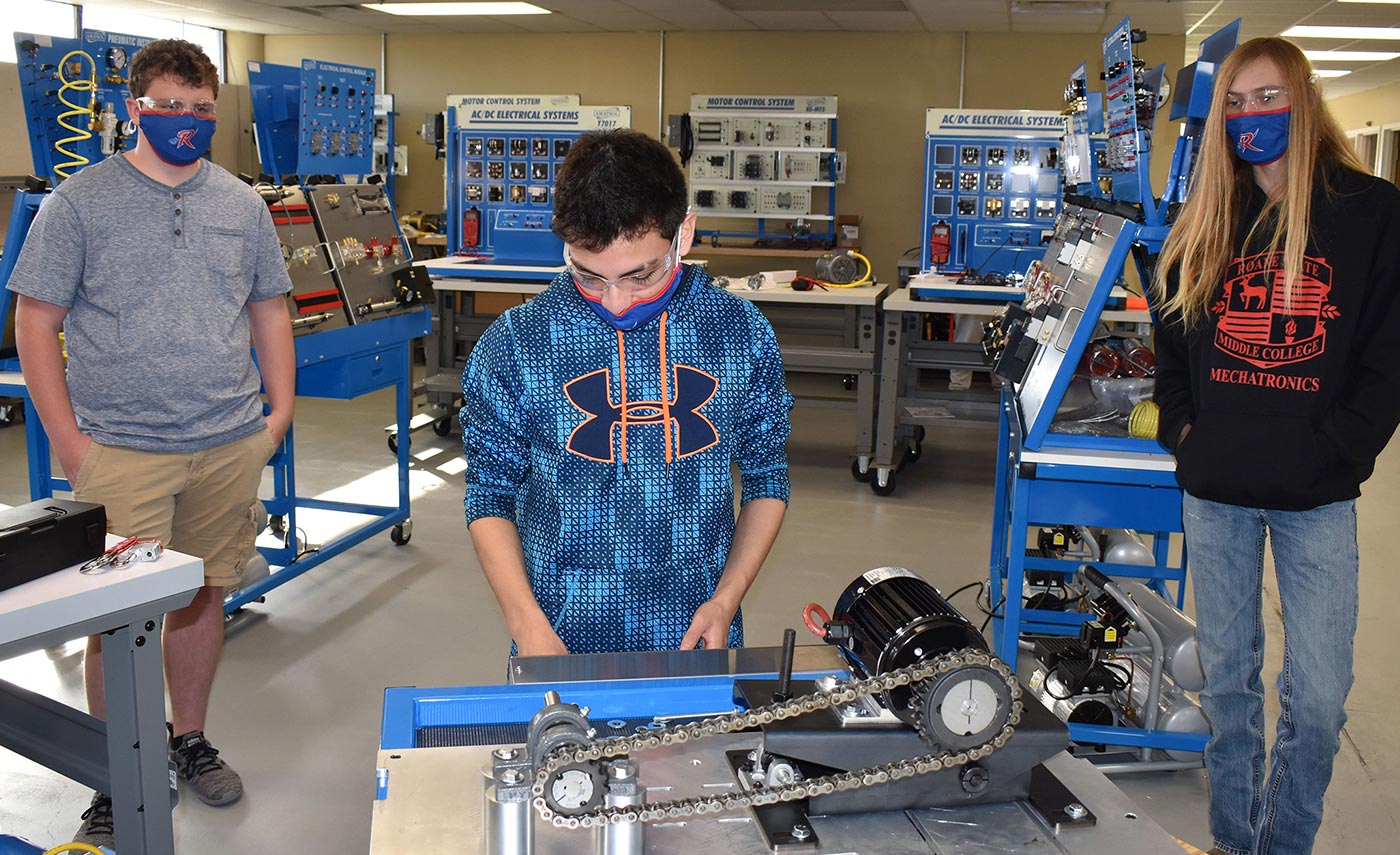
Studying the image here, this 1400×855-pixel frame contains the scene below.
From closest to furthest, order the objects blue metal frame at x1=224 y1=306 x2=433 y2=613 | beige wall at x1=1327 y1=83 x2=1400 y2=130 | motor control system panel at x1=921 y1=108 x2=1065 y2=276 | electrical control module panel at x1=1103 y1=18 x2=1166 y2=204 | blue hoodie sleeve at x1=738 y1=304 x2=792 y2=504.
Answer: blue hoodie sleeve at x1=738 y1=304 x2=792 y2=504, electrical control module panel at x1=1103 y1=18 x2=1166 y2=204, blue metal frame at x1=224 y1=306 x2=433 y2=613, motor control system panel at x1=921 y1=108 x2=1065 y2=276, beige wall at x1=1327 y1=83 x2=1400 y2=130

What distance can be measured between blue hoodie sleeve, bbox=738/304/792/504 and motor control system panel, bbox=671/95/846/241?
8467mm

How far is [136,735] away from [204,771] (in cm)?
116

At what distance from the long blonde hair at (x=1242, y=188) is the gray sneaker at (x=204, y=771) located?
244 centimetres

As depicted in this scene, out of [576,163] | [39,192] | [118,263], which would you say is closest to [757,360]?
[576,163]

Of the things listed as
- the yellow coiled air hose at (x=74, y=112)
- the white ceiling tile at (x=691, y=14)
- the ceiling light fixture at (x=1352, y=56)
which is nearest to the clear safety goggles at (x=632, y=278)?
the yellow coiled air hose at (x=74, y=112)

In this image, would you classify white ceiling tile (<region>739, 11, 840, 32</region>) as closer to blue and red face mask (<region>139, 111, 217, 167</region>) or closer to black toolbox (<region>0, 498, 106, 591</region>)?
blue and red face mask (<region>139, 111, 217, 167</region>)

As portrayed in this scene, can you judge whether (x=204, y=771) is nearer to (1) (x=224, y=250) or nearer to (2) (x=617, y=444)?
(1) (x=224, y=250)

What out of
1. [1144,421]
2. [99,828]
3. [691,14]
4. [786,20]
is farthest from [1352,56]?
[99,828]

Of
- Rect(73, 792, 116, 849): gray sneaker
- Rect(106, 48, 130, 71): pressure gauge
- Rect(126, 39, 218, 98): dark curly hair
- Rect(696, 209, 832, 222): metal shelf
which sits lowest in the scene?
Rect(73, 792, 116, 849): gray sneaker

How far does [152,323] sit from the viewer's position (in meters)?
2.54

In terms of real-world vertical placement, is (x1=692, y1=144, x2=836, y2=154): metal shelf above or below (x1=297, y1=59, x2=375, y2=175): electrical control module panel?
above

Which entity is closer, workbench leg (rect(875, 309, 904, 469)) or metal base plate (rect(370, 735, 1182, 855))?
metal base plate (rect(370, 735, 1182, 855))

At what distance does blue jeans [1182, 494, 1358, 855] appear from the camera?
81.7 inches

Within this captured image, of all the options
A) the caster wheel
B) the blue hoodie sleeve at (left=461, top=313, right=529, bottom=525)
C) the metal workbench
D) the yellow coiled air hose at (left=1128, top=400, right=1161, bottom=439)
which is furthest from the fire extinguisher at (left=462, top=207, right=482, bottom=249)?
the blue hoodie sleeve at (left=461, top=313, right=529, bottom=525)
